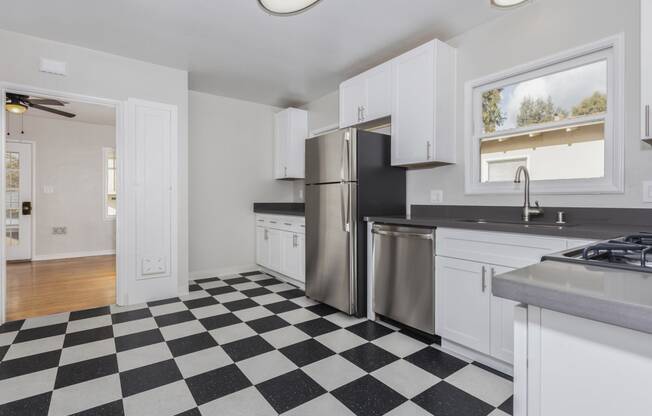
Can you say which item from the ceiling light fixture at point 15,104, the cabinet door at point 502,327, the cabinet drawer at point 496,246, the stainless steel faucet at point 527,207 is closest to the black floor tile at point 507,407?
the cabinet door at point 502,327

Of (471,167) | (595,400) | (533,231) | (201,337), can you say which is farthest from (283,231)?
(595,400)

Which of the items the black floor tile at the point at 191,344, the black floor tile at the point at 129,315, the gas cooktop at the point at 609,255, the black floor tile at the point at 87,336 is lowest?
the black floor tile at the point at 191,344

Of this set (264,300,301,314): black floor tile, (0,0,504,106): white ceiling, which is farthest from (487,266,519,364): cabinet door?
(0,0,504,106): white ceiling

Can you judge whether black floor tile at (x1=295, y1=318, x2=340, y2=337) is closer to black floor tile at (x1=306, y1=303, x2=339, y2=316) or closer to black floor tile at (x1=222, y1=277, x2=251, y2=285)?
black floor tile at (x1=306, y1=303, x2=339, y2=316)

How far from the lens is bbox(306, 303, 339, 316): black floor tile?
2.95m

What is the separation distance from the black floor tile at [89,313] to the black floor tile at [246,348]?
1.48m

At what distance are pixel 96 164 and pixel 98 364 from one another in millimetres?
5166

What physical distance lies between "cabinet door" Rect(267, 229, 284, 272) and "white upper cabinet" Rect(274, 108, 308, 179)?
90 centimetres

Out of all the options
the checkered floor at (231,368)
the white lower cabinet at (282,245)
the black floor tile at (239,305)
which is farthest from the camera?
the white lower cabinet at (282,245)

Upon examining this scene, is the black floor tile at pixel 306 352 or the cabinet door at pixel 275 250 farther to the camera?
the cabinet door at pixel 275 250

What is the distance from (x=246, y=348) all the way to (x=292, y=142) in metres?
2.99

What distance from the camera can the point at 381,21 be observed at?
2.58m

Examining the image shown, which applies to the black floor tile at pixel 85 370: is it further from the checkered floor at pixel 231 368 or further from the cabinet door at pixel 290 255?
the cabinet door at pixel 290 255

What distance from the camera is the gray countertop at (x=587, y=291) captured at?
52 centimetres
